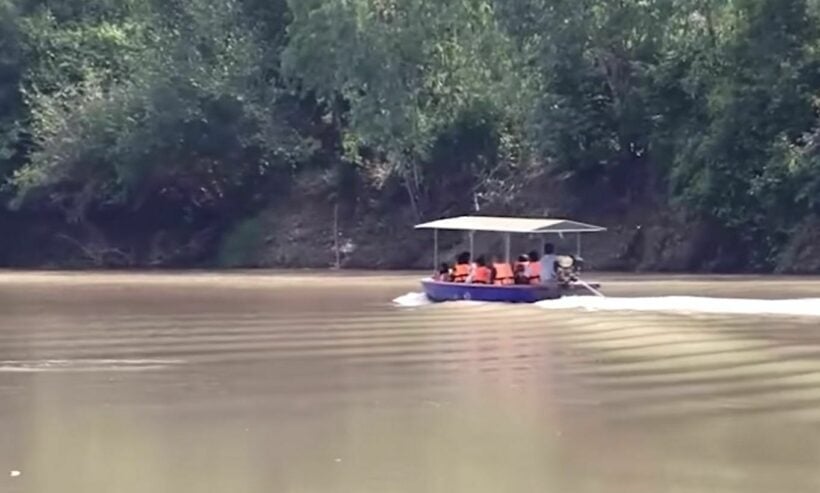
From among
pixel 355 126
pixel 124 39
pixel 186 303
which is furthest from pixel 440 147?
pixel 186 303

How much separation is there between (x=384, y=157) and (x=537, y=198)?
488 cm

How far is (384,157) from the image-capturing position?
47.4 m

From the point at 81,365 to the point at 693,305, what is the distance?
422 inches

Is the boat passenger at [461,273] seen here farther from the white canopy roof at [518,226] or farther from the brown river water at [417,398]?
the brown river water at [417,398]

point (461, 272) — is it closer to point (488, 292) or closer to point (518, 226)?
point (488, 292)

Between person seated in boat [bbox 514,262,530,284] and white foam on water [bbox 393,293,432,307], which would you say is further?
white foam on water [bbox 393,293,432,307]

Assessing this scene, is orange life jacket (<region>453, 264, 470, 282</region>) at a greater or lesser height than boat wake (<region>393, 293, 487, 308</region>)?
greater

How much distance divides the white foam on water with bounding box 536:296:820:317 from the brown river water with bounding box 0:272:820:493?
87 mm

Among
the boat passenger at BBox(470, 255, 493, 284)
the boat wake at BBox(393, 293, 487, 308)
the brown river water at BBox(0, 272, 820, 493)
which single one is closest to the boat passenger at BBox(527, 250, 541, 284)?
the boat passenger at BBox(470, 255, 493, 284)

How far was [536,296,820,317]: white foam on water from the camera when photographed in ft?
84.8

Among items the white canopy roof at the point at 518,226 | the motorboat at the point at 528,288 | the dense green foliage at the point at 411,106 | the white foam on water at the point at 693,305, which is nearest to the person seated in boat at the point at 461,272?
the motorboat at the point at 528,288

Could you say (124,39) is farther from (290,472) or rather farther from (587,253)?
(290,472)

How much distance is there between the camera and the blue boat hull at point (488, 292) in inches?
1123

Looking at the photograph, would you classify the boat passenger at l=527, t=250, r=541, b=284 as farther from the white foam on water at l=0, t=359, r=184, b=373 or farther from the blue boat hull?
the white foam on water at l=0, t=359, r=184, b=373
